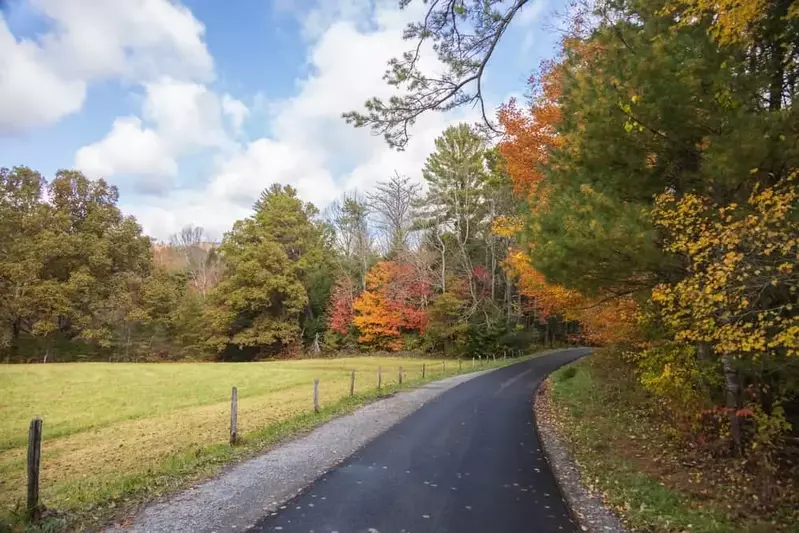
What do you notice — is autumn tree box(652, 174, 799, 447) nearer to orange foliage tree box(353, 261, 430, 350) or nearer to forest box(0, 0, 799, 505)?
forest box(0, 0, 799, 505)

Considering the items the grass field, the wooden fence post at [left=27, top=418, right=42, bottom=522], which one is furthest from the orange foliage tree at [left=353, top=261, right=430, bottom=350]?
the wooden fence post at [left=27, top=418, right=42, bottom=522]

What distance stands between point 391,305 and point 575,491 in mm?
33260

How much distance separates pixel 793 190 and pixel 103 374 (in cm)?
2709

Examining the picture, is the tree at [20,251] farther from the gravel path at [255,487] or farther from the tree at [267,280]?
the gravel path at [255,487]

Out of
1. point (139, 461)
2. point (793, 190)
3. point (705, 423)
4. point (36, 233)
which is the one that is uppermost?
point (36, 233)

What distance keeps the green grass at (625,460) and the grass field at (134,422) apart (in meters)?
5.62

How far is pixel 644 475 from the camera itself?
6.84m

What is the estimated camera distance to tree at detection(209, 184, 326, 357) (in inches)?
1619

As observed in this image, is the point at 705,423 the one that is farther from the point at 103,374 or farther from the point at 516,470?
the point at 103,374

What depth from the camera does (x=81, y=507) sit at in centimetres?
544

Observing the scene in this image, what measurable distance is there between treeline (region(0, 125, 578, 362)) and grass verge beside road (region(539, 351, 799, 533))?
2263 cm

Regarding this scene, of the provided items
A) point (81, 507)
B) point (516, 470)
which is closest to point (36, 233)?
point (81, 507)

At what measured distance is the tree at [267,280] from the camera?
41.1 metres

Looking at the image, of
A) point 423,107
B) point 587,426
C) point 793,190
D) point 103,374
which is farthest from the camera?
point 103,374
